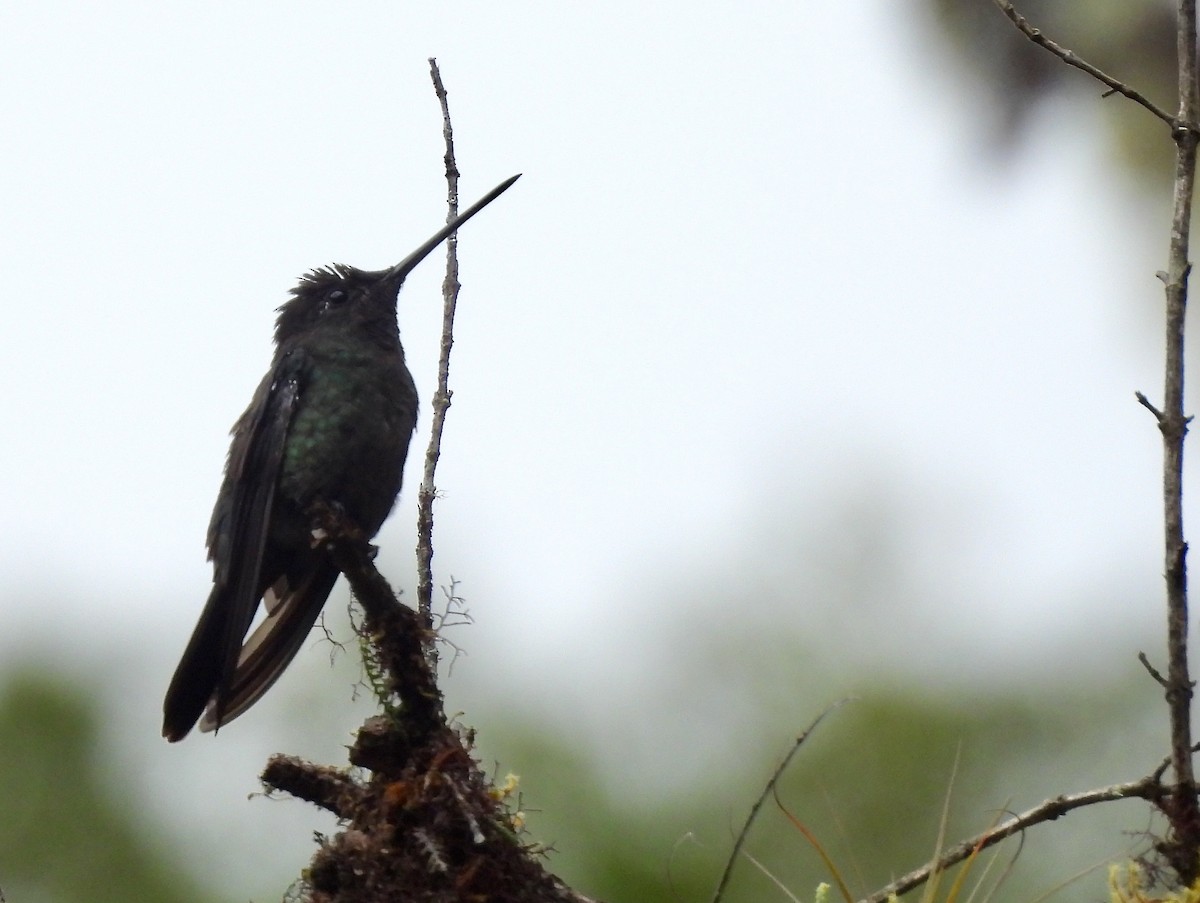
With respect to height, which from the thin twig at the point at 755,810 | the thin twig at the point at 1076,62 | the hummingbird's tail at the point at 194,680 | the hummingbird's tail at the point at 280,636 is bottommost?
the thin twig at the point at 755,810

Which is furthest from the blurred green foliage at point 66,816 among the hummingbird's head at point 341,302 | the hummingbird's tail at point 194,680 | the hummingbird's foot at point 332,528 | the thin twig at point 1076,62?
the thin twig at point 1076,62

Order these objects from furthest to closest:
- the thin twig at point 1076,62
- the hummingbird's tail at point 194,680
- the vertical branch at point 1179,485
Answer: the hummingbird's tail at point 194,680 < the thin twig at point 1076,62 < the vertical branch at point 1179,485

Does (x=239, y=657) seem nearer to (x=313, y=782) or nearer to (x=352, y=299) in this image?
(x=313, y=782)

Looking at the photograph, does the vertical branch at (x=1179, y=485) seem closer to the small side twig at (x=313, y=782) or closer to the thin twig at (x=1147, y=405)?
the thin twig at (x=1147, y=405)

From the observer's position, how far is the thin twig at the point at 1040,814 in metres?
3.15

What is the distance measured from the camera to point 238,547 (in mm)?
4984

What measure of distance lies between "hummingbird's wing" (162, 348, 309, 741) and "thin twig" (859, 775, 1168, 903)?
7.73 ft

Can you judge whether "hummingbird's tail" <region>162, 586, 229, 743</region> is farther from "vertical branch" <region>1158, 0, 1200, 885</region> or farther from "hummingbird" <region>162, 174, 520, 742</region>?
"vertical branch" <region>1158, 0, 1200, 885</region>

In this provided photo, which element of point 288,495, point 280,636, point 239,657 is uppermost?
point 288,495

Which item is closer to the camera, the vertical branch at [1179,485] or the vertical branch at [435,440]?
the vertical branch at [1179,485]

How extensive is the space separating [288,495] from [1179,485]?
3.23 metres

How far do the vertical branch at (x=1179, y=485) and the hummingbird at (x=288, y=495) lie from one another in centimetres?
232

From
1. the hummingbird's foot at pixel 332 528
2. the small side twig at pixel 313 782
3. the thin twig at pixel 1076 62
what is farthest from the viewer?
the hummingbird's foot at pixel 332 528

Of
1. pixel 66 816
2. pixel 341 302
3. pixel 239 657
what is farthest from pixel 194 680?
pixel 66 816
